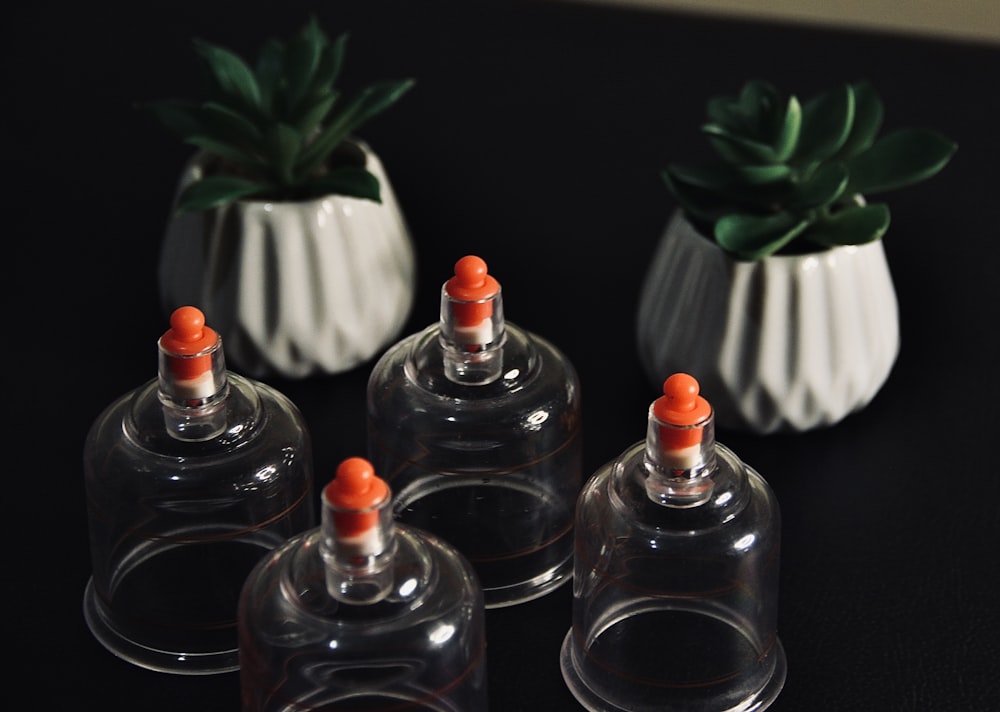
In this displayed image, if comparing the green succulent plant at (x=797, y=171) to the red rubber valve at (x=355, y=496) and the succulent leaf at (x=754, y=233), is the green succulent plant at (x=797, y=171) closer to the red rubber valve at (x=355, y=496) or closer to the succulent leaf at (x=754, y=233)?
the succulent leaf at (x=754, y=233)

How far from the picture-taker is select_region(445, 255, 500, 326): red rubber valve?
94cm

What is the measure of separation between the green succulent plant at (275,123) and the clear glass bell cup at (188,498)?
0.17m

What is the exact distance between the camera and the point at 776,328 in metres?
1.06

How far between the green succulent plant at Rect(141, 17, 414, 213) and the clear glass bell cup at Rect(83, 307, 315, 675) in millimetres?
173

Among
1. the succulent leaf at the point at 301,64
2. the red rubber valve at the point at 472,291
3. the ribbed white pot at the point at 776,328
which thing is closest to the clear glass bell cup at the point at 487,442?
the red rubber valve at the point at 472,291

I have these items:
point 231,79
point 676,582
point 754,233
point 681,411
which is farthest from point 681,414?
point 231,79

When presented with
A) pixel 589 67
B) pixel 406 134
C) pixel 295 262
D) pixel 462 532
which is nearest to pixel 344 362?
pixel 295 262

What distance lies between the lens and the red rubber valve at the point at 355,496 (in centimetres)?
79

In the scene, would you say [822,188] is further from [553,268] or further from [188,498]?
[188,498]

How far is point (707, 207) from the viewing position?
3.56 feet

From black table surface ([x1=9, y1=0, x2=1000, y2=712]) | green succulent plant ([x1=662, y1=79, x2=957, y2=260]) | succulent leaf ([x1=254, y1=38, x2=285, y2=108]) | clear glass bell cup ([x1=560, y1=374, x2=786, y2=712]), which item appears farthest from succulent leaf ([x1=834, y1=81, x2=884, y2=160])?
succulent leaf ([x1=254, y1=38, x2=285, y2=108])

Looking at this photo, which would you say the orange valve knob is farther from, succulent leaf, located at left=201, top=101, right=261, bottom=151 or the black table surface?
succulent leaf, located at left=201, top=101, right=261, bottom=151

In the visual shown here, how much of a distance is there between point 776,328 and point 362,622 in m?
0.37

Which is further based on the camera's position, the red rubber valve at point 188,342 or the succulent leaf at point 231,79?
the succulent leaf at point 231,79
